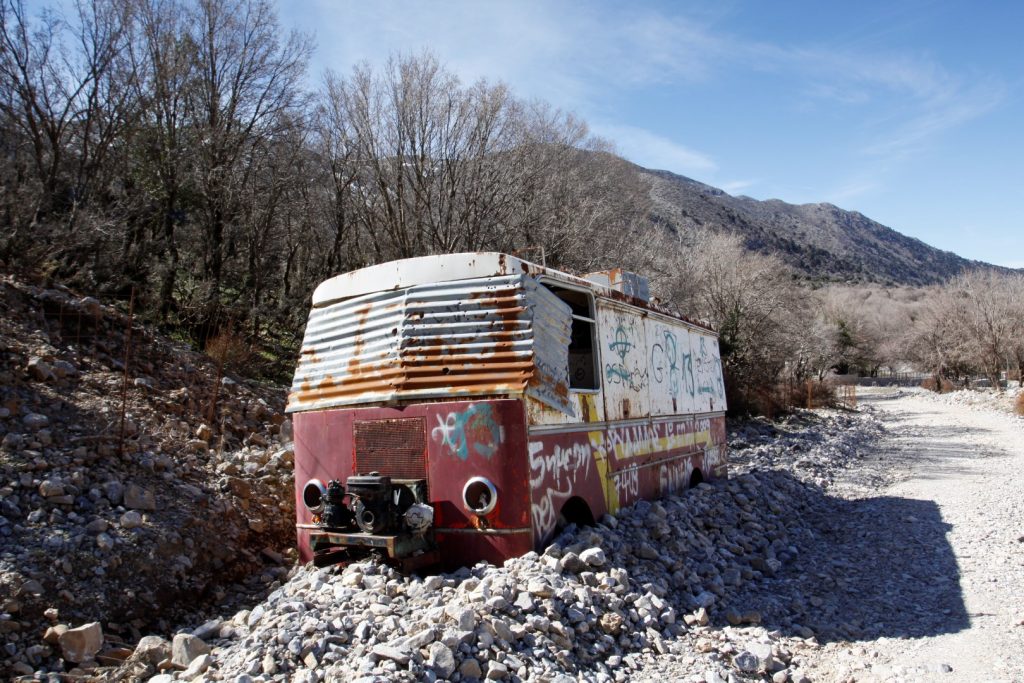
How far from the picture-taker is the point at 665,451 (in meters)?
8.81

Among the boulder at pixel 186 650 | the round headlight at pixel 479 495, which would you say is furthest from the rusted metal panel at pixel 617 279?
the boulder at pixel 186 650

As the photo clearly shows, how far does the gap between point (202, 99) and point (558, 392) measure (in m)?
15.2

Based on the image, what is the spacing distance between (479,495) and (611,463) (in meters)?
1.94

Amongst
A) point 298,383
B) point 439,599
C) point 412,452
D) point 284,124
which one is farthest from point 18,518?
point 284,124

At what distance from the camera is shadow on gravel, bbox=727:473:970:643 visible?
621 cm

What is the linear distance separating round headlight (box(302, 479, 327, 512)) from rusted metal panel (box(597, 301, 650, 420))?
8.96 feet

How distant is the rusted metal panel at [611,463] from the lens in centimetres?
589

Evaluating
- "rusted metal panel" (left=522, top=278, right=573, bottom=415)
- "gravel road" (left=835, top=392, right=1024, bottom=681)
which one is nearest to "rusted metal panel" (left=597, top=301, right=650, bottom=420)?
"rusted metal panel" (left=522, top=278, right=573, bottom=415)

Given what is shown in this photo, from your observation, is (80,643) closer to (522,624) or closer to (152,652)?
(152,652)

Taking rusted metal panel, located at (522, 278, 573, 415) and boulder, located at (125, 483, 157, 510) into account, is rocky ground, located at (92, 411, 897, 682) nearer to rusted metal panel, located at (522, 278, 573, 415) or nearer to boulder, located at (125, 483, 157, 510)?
rusted metal panel, located at (522, 278, 573, 415)

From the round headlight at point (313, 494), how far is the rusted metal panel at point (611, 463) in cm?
198

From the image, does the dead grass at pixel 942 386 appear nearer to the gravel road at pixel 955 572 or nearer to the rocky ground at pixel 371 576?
the gravel road at pixel 955 572

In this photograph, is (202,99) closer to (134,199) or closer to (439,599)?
(134,199)

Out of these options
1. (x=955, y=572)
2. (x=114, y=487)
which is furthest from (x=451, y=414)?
(x=955, y=572)
